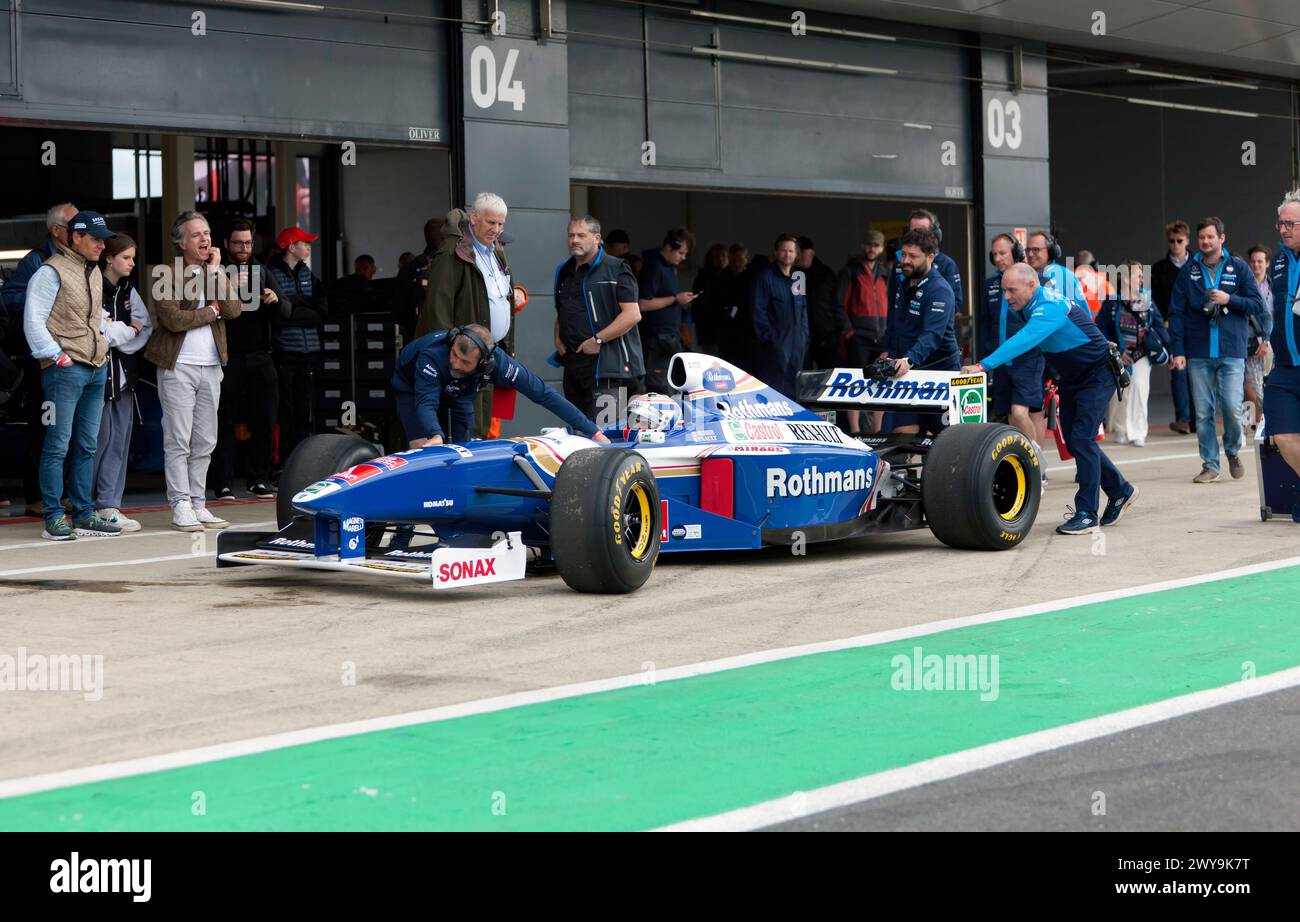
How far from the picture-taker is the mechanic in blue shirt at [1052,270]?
12023 mm

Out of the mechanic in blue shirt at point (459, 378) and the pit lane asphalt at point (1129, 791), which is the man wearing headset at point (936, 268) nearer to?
the mechanic in blue shirt at point (459, 378)

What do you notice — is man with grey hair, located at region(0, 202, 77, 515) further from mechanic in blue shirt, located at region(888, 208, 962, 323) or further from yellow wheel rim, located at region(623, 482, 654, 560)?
mechanic in blue shirt, located at region(888, 208, 962, 323)

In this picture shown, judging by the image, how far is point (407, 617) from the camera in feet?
26.1

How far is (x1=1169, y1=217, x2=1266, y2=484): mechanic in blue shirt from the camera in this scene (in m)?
13.6

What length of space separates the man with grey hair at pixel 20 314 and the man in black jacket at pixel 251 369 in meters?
1.33

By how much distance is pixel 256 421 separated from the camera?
13.2 metres

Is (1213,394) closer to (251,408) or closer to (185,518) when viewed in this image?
(251,408)

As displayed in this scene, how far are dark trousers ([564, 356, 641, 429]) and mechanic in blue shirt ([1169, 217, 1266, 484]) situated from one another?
4743 mm

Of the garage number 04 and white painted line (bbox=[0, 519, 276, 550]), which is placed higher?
the garage number 04

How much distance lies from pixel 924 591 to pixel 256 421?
20.5ft

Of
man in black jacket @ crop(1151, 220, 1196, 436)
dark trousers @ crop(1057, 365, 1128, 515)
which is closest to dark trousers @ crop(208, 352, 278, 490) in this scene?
dark trousers @ crop(1057, 365, 1128, 515)
